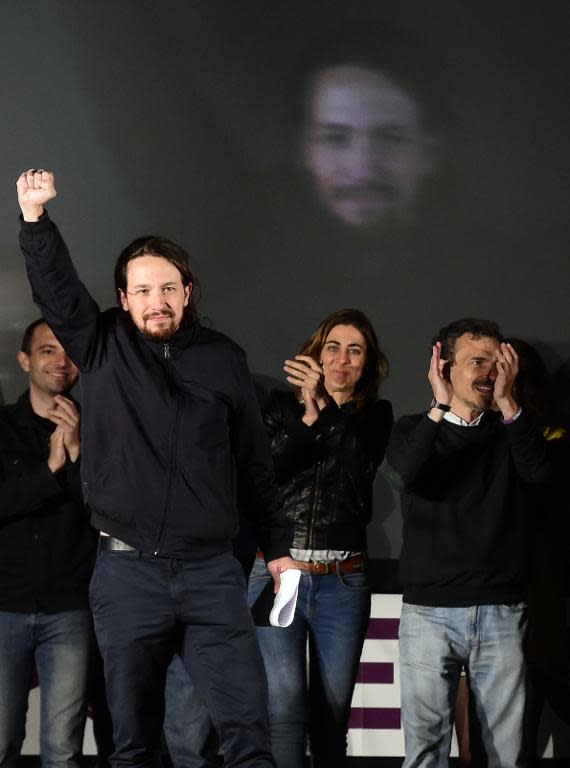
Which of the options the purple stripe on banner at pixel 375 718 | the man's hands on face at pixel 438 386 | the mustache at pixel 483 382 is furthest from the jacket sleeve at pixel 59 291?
the purple stripe on banner at pixel 375 718

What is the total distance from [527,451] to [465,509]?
0.91ft

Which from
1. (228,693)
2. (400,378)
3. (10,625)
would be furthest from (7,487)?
(400,378)

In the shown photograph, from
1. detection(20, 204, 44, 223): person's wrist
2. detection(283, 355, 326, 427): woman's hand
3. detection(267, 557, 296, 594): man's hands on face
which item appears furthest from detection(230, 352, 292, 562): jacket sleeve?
detection(20, 204, 44, 223): person's wrist

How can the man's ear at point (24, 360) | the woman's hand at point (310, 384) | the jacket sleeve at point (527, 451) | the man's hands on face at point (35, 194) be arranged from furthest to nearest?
the man's ear at point (24, 360) < the woman's hand at point (310, 384) < the jacket sleeve at point (527, 451) < the man's hands on face at point (35, 194)

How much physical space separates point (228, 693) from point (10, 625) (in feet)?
3.64

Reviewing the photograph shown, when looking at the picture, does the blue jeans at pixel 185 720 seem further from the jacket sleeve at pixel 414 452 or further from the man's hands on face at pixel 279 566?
the jacket sleeve at pixel 414 452

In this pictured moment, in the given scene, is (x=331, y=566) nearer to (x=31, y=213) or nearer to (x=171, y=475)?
(x=171, y=475)

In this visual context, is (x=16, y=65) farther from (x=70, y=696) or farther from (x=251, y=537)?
(x=70, y=696)

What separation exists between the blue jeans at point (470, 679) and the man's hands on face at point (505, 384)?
638 millimetres

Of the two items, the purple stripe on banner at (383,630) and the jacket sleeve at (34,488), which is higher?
the jacket sleeve at (34,488)

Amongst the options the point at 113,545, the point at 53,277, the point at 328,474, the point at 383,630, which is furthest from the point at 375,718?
the point at 53,277

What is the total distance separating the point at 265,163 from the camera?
15.0 feet

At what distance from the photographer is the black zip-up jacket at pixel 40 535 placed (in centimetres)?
375

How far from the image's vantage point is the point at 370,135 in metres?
4.61
